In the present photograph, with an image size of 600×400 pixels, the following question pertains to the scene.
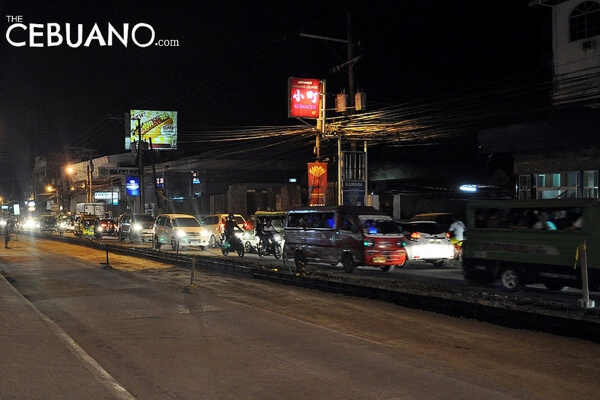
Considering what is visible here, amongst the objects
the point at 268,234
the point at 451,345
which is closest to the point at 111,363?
the point at 451,345

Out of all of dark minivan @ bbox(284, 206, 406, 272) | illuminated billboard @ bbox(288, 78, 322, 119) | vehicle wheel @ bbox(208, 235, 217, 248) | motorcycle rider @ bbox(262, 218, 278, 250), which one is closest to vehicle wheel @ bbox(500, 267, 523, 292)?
dark minivan @ bbox(284, 206, 406, 272)

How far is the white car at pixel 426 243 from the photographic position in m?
21.1

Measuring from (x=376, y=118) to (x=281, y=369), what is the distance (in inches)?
872

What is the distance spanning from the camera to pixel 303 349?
9328 millimetres

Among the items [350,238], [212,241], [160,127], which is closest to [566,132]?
[350,238]

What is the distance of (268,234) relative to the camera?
2614 cm

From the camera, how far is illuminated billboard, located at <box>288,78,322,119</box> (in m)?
28.4

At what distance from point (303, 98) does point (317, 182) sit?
3.80 meters

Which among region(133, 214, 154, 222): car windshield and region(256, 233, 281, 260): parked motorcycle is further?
region(133, 214, 154, 222): car windshield

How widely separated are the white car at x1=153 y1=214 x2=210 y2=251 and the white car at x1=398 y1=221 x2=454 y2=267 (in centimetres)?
1319

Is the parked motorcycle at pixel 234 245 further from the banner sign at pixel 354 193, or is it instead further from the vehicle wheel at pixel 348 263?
the vehicle wheel at pixel 348 263

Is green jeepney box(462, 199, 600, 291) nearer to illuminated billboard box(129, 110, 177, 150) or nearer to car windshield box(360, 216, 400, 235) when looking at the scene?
car windshield box(360, 216, 400, 235)

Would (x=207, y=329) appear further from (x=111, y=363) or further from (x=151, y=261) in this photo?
(x=151, y=261)

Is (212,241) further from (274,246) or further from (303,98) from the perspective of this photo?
(303,98)
